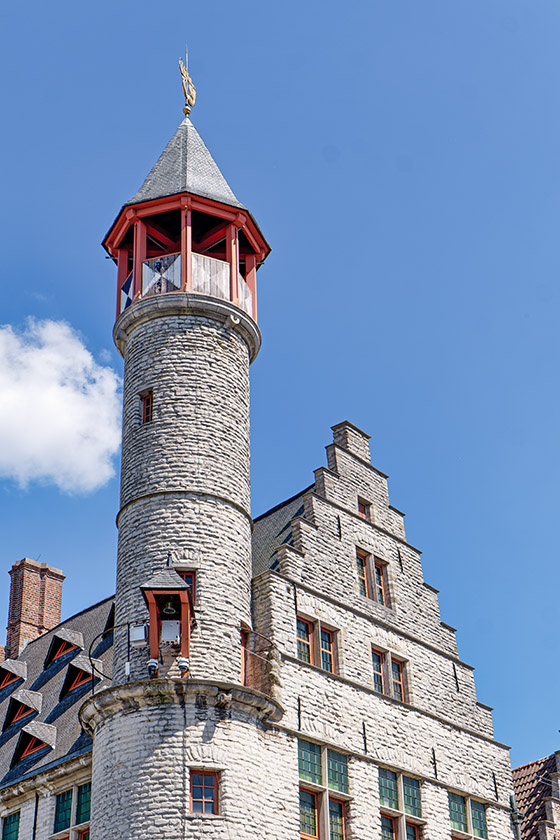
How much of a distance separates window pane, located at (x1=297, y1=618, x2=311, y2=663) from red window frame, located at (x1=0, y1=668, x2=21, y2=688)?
487 inches

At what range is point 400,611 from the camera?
29422 mm

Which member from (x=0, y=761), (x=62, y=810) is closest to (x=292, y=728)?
(x=62, y=810)

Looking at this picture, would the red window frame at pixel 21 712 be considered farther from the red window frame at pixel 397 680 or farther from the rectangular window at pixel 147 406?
the rectangular window at pixel 147 406

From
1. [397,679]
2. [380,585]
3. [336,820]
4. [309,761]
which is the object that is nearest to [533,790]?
[397,679]

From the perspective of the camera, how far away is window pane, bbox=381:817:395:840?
2530 centimetres

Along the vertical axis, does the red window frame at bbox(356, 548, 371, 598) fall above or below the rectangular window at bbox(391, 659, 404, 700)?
above

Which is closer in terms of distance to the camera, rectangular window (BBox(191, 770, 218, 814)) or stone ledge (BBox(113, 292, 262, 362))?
rectangular window (BBox(191, 770, 218, 814))

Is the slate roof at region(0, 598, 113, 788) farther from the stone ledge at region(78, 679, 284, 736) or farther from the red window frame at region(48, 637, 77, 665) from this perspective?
the stone ledge at region(78, 679, 284, 736)

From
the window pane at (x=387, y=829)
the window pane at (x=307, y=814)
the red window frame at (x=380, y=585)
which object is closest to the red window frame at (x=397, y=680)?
the red window frame at (x=380, y=585)

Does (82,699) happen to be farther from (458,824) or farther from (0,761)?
(458,824)

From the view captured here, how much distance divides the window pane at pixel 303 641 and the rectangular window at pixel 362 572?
113 inches

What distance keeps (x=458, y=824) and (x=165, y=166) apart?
57.9 ft

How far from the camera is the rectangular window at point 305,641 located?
2531cm

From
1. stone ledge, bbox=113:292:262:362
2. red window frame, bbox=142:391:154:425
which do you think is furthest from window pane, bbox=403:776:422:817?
stone ledge, bbox=113:292:262:362
